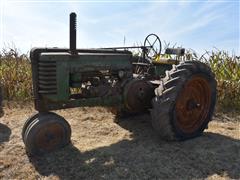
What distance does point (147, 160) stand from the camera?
15.0 ft

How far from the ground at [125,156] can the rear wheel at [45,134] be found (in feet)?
0.40

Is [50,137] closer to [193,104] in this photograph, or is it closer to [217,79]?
[193,104]

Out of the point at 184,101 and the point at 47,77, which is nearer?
the point at 47,77

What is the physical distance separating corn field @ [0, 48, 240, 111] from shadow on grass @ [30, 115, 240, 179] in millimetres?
3318

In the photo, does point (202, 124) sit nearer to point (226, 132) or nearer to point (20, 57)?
point (226, 132)

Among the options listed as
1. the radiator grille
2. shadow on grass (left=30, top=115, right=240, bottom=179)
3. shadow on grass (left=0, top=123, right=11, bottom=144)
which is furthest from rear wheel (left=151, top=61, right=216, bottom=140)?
shadow on grass (left=0, top=123, right=11, bottom=144)

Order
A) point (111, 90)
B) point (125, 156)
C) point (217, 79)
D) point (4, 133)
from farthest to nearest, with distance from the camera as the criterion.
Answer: point (217, 79) → point (4, 133) → point (111, 90) → point (125, 156)

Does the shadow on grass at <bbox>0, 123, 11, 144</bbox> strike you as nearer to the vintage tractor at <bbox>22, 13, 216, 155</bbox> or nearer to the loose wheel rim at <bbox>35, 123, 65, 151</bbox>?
the vintage tractor at <bbox>22, 13, 216, 155</bbox>

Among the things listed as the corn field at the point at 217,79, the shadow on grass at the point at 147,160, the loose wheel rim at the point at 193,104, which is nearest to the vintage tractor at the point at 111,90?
the loose wheel rim at the point at 193,104

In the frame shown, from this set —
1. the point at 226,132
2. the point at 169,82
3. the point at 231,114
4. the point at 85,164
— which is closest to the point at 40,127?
the point at 85,164

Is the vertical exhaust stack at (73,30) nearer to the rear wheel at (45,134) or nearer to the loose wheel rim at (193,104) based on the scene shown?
the rear wheel at (45,134)

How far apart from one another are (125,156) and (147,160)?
320 millimetres

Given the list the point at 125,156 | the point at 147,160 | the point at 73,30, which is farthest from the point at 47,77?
the point at 147,160

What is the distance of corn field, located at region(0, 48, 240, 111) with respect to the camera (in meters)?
8.57
